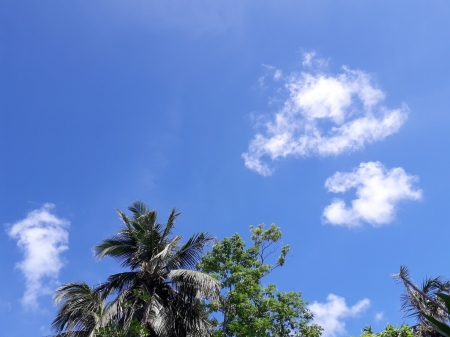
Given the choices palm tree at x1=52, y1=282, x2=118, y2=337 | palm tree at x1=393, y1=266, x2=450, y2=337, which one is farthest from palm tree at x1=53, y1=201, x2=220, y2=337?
palm tree at x1=393, y1=266, x2=450, y2=337

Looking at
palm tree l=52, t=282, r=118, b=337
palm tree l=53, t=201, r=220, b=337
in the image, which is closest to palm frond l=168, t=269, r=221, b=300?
palm tree l=53, t=201, r=220, b=337

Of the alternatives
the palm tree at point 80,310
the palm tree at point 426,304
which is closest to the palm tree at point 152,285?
the palm tree at point 80,310

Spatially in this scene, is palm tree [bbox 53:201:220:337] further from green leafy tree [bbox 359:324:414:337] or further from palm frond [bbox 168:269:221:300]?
green leafy tree [bbox 359:324:414:337]

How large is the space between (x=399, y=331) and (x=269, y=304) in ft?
21.4

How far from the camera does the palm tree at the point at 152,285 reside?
11500 millimetres

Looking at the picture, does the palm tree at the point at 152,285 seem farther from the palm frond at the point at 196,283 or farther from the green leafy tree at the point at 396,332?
the green leafy tree at the point at 396,332

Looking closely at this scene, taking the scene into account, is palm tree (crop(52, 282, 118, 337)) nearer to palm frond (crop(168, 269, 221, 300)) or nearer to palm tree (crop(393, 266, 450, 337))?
palm frond (crop(168, 269, 221, 300))

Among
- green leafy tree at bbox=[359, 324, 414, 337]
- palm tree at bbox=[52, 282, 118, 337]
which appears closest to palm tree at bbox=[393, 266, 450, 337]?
green leafy tree at bbox=[359, 324, 414, 337]

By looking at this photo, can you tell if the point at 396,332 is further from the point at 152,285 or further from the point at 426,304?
the point at 152,285

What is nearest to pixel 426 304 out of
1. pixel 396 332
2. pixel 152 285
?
pixel 396 332

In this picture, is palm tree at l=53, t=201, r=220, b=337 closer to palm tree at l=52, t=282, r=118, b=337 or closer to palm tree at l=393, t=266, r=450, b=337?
palm tree at l=52, t=282, r=118, b=337

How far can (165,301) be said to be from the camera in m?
13.0

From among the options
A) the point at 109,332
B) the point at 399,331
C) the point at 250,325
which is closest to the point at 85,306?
the point at 109,332

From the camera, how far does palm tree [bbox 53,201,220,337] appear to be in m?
11.5
